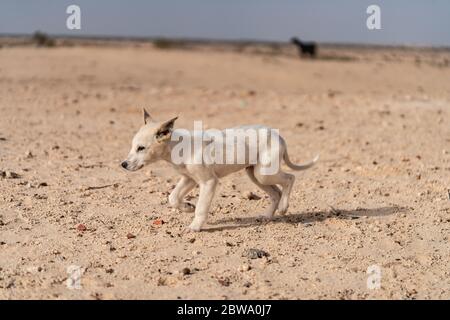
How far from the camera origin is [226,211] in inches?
278

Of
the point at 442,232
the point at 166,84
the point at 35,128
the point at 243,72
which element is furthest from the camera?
the point at 243,72

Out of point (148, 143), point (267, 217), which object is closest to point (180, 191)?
point (148, 143)

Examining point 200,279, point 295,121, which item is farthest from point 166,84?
point 200,279

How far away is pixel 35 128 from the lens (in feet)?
36.1

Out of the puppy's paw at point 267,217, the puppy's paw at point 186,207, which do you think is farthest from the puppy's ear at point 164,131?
the puppy's paw at point 267,217

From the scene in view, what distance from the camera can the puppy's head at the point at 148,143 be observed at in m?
6.07

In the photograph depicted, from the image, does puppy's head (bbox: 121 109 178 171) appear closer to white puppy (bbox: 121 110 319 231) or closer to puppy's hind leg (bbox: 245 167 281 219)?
white puppy (bbox: 121 110 319 231)

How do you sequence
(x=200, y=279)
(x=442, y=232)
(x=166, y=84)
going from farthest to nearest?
(x=166, y=84), (x=442, y=232), (x=200, y=279)

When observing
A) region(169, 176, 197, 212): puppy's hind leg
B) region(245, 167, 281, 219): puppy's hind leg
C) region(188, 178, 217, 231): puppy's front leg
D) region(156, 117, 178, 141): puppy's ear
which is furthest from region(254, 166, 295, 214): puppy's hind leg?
region(156, 117, 178, 141): puppy's ear

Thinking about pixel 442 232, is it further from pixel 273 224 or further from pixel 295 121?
pixel 295 121

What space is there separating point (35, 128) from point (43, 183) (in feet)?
12.1

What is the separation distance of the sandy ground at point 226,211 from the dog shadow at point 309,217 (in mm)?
20

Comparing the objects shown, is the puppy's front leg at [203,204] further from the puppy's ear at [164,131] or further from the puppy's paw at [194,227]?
the puppy's ear at [164,131]

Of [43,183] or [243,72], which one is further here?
[243,72]
